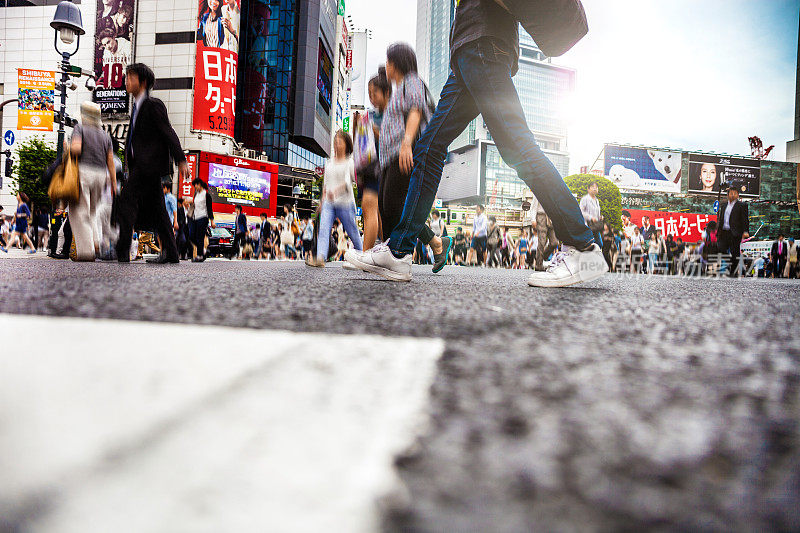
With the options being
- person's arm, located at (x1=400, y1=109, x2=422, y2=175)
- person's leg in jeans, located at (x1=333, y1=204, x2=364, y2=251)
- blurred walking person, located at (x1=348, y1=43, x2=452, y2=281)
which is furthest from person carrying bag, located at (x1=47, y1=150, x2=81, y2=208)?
person's arm, located at (x1=400, y1=109, x2=422, y2=175)

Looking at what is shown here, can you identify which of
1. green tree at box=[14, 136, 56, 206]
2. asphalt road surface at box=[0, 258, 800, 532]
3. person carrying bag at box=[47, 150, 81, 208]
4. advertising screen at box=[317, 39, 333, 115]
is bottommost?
asphalt road surface at box=[0, 258, 800, 532]

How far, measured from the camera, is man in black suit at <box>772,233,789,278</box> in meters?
16.8

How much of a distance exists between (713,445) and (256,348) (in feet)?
1.75

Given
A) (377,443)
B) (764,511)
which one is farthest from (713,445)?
(377,443)

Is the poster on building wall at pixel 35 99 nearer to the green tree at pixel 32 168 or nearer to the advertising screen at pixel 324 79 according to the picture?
the green tree at pixel 32 168

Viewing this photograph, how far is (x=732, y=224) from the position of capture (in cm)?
809

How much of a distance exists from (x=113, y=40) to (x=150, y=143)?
38940 millimetres

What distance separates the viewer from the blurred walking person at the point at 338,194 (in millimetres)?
6004

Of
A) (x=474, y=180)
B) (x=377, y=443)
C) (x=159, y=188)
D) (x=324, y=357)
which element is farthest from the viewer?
(x=474, y=180)

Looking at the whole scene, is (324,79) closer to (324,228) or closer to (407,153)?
(324,228)

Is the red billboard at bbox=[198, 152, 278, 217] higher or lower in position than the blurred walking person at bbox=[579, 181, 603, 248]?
higher

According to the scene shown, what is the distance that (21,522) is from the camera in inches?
11.2

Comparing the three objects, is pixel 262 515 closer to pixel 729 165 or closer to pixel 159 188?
pixel 159 188

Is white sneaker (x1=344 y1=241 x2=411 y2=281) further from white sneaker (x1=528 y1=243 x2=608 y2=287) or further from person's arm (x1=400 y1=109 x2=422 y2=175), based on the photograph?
white sneaker (x1=528 y1=243 x2=608 y2=287)
